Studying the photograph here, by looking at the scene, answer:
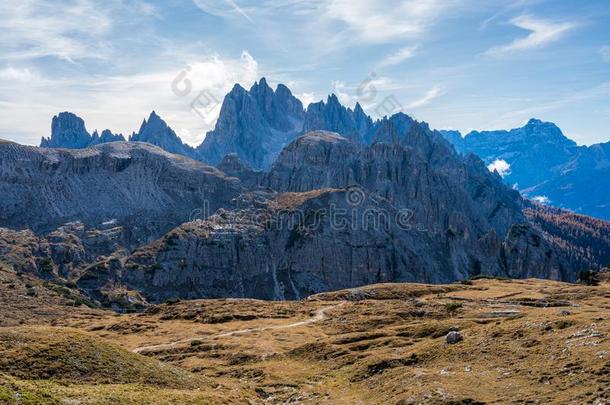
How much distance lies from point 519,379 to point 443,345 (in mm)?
15902

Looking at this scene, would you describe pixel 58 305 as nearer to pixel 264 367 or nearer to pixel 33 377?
pixel 264 367

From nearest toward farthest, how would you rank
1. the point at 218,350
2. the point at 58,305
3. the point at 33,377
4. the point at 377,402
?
1. the point at 33,377
2. the point at 377,402
3. the point at 218,350
4. the point at 58,305

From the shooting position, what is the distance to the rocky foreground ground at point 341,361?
43438 millimetres

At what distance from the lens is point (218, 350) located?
8475 cm

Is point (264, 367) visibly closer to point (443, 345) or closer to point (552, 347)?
point (443, 345)

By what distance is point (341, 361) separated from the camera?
67938mm

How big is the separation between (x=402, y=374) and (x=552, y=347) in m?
14.6

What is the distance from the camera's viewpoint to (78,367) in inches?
1935

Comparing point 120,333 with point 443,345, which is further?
point 120,333

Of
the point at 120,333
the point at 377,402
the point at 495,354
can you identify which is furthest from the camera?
the point at 120,333

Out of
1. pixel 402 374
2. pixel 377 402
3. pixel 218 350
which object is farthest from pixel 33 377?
pixel 218 350

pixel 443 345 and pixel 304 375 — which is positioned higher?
pixel 443 345

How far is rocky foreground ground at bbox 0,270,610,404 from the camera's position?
43438mm

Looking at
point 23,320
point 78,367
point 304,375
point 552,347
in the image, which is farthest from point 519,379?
point 23,320
